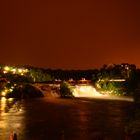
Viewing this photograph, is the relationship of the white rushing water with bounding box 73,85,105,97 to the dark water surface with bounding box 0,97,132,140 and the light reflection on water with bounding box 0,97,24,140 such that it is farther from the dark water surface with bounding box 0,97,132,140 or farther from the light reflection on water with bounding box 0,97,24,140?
the light reflection on water with bounding box 0,97,24,140

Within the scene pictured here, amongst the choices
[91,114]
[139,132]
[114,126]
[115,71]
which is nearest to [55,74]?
[115,71]

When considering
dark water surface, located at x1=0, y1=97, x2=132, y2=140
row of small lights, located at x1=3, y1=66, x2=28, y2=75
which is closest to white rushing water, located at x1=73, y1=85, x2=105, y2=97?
row of small lights, located at x1=3, y1=66, x2=28, y2=75

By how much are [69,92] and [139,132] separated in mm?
43253

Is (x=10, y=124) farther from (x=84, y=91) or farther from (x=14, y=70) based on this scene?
(x=14, y=70)

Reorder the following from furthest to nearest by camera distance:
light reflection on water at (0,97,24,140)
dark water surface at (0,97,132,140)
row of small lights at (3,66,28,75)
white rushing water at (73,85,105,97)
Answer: row of small lights at (3,66,28,75)
white rushing water at (73,85,105,97)
light reflection on water at (0,97,24,140)
dark water surface at (0,97,132,140)

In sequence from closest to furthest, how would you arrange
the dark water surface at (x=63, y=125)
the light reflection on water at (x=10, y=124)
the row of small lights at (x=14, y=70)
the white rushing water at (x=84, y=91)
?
the dark water surface at (x=63, y=125)
the light reflection on water at (x=10, y=124)
the white rushing water at (x=84, y=91)
the row of small lights at (x=14, y=70)

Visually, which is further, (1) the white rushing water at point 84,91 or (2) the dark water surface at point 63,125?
(1) the white rushing water at point 84,91

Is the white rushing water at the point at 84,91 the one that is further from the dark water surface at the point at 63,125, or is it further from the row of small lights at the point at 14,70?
the dark water surface at the point at 63,125

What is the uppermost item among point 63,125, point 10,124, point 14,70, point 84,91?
point 14,70

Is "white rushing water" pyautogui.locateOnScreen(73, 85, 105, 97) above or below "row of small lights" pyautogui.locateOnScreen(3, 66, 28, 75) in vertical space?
below

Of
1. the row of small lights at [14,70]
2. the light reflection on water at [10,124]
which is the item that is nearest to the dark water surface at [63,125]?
the light reflection on water at [10,124]

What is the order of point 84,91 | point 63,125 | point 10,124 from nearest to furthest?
point 10,124, point 63,125, point 84,91

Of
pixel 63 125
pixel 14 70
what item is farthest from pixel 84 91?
pixel 63 125

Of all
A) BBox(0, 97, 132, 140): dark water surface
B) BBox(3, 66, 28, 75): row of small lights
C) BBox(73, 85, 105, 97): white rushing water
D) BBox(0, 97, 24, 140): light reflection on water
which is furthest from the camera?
BBox(3, 66, 28, 75): row of small lights
